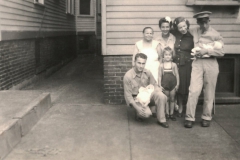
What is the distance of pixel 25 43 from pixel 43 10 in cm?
259

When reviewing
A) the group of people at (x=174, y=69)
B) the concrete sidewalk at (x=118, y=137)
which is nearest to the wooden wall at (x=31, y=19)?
the concrete sidewalk at (x=118, y=137)

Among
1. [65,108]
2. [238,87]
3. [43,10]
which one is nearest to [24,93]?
[65,108]

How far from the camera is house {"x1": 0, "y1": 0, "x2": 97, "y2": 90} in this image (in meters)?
8.43

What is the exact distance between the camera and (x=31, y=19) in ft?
35.1

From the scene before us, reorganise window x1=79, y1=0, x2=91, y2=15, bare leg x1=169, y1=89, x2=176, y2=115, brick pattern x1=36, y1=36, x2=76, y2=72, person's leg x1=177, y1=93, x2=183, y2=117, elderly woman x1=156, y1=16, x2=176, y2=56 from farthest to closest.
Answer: window x1=79, y1=0, x2=91, y2=15, brick pattern x1=36, y1=36, x2=76, y2=72, person's leg x1=177, y1=93, x2=183, y2=117, bare leg x1=169, y1=89, x2=176, y2=115, elderly woman x1=156, y1=16, x2=176, y2=56

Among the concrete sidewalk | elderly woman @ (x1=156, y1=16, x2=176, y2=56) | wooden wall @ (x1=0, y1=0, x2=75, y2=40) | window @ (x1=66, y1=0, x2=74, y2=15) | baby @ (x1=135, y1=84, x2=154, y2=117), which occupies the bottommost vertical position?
the concrete sidewalk

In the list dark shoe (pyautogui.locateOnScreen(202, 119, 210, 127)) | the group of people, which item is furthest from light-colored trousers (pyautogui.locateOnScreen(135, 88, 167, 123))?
dark shoe (pyautogui.locateOnScreen(202, 119, 210, 127))

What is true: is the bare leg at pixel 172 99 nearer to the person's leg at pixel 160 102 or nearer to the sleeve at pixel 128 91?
the person's leg at pixel 160 102

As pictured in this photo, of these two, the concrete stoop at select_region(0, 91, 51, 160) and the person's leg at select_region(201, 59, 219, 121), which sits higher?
the person's leg at select_region(201, 59, 219, 121)

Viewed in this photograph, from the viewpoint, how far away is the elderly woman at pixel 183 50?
19.4ft

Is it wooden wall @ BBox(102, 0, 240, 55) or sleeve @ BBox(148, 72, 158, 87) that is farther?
wooden wall @ BBox(102, 0, 240, 55)

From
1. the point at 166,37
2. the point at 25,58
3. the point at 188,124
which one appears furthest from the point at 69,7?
the point at 188,124

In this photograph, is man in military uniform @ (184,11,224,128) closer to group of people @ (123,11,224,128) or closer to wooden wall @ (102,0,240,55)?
group of people @ (123,11,224,128)

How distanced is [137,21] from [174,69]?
1.68 meters
